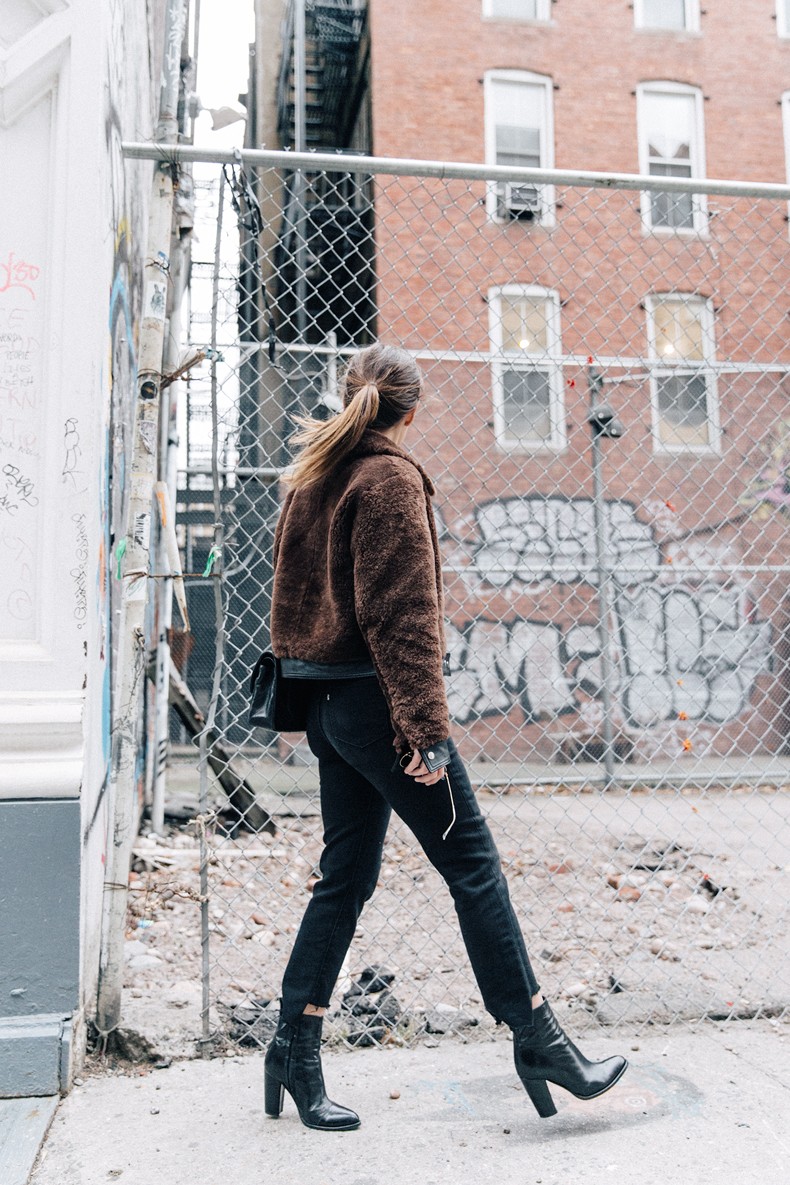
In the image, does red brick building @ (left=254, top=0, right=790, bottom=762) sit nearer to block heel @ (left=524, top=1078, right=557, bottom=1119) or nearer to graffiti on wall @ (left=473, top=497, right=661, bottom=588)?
graffiti on wall @ (left=473, top=497, right=661, bottom=588)

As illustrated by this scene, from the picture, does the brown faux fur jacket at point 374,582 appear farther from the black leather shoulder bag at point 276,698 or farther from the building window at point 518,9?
the building window at point 518,9

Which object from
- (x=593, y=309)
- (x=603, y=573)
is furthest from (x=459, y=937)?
(x=593, y=309)

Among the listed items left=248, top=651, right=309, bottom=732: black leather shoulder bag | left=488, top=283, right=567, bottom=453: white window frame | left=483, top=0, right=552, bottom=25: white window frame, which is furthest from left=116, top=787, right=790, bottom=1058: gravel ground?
left=483, top=0, right=552, bottom=25: white window frame

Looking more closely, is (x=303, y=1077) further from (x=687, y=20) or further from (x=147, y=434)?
(x=687, y=20)

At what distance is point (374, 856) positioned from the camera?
8.22 feet

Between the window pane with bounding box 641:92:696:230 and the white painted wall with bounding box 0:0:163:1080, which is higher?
the window pane with bounding box 641:92:696:230

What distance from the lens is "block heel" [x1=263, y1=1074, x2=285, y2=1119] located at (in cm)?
243

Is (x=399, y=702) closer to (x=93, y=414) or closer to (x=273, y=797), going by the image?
(x=93, y=414)

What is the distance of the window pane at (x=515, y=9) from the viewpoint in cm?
1422

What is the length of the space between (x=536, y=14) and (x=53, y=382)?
14.7m

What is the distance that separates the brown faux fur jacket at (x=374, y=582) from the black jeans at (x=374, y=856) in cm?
13

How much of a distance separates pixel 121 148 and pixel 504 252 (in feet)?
35.8

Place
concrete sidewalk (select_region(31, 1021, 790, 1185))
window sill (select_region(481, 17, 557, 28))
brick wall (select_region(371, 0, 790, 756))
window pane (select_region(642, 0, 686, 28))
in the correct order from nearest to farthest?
1. concrete sidewalk (select_region(31, 1021, 790, 1185))
2. brick wall (select_region(371, 0, 790, 756))
3. window sill (select_region(481, 17, 557, 28))
4. window pane (select_region(642, 0, 686, 28))

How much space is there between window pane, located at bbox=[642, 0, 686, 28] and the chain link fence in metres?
2.99
